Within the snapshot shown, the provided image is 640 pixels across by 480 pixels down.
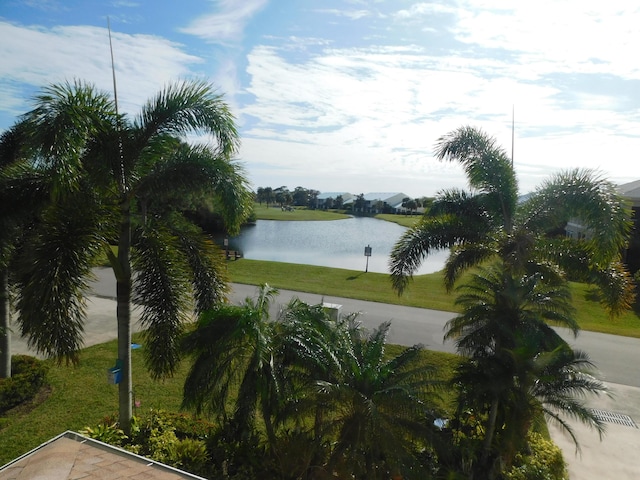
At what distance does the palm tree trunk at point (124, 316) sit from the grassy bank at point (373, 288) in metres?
12.6

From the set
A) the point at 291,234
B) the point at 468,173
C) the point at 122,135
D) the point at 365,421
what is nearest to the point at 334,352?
the point at 365,421

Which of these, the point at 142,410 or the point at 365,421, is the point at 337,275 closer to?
the point at 142,410

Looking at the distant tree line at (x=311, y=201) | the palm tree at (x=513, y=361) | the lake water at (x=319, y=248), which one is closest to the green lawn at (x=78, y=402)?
the palm tree at (x=513, y=361)

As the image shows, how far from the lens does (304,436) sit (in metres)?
7.35

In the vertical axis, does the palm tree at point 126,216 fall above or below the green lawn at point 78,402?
above

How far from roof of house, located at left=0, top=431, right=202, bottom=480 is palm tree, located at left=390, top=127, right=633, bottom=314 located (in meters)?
5.50

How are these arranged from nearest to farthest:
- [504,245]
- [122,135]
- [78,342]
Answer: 1. [78,342]
2. [122,135]
3. [504,245]

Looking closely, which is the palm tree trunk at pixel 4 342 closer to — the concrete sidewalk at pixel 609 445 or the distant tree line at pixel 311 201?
the concrete sidewalk at pixel 609 445

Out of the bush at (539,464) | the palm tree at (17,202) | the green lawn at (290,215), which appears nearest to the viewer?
the palm tree at (17,202)

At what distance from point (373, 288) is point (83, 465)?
778 inches

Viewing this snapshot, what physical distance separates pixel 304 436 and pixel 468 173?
6.67 metres

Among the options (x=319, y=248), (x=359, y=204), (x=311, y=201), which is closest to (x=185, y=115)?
(x=319, y=248)

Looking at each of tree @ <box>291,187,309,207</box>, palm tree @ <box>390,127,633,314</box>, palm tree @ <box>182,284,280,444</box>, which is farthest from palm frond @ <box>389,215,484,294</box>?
tree @ <box>291,187,309,207</box>

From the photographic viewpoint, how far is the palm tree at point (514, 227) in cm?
906
